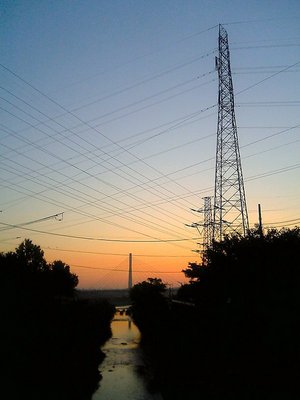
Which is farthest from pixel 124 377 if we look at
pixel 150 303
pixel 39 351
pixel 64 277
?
pixel 64 277

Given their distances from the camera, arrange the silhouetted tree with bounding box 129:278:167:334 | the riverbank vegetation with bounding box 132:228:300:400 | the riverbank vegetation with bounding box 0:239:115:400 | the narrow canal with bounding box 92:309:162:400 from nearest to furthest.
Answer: the riverbank vegetation with bounding box 0:239:115:400
the riverbank vegetation with bounding box 132:228:300:400
the narrow canal with bounding box 92:309:162:400
the silhouetted tree with bounding box 129:278:167:334

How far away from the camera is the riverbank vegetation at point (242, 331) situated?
50.6 ft

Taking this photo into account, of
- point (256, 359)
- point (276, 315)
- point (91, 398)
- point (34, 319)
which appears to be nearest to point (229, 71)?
point (276, 315)

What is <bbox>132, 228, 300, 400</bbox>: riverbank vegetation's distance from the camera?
15.4 m

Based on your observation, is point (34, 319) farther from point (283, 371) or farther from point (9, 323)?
point (283, 371)

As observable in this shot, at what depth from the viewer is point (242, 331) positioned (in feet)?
61.4

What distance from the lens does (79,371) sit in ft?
62.9

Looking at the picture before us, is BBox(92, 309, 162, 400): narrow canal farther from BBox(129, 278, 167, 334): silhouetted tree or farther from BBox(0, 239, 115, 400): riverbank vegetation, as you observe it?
BBox(129, 278, 167, 334): silhouetted tree

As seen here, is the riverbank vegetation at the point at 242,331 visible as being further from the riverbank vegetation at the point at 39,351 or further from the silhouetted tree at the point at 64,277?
the silhouetted tree at the point at 64,277

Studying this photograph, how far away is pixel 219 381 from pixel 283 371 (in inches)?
111

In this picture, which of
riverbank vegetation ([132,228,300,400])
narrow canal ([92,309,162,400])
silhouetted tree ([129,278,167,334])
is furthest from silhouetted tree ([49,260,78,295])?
riverbank vegetation ([132,228,300,400])

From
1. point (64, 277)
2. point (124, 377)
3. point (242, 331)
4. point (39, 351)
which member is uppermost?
point (64, 277)

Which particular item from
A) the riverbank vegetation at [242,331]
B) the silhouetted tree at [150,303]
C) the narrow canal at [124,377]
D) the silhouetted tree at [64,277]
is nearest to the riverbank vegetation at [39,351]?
the narrow canal at [124,377]

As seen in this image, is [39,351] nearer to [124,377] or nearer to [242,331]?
[124,377]
